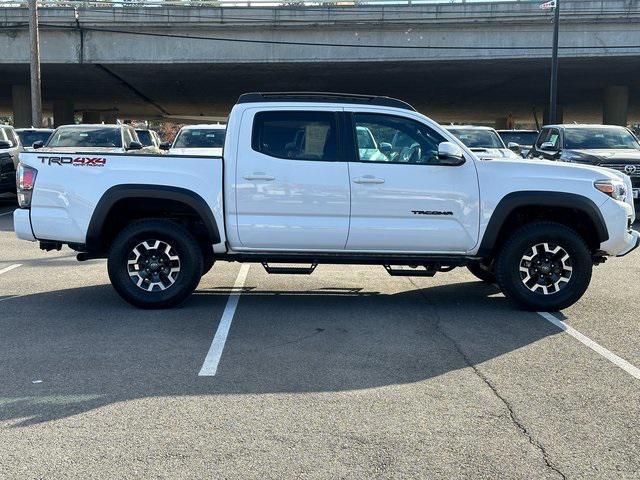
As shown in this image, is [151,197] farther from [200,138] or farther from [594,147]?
[594,147]

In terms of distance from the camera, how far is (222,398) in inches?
187

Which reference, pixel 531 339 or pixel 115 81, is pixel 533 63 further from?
pixel 531 339

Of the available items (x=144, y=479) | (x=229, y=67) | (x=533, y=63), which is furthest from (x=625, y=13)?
(x=144, y=479)

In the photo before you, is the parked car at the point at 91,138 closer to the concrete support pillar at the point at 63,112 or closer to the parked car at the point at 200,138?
the parked car at the point at 200,138

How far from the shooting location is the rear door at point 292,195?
6.94 metres

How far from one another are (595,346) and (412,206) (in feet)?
7.04

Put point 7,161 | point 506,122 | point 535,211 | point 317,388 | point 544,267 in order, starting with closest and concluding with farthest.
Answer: point 317,388 → point 544,267 → point 535,211 → point 7,161 → point 506,122

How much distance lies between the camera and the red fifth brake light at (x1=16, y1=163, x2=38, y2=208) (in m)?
7.10

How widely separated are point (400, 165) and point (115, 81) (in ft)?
99.6

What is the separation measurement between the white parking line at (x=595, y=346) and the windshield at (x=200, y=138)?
8.08 meters

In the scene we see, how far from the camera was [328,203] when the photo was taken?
6.95 meters

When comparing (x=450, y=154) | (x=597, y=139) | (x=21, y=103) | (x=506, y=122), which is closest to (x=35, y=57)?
(x=21, y=103)

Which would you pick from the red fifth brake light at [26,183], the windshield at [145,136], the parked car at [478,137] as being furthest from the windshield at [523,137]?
the red fifth brake light at [26,183]

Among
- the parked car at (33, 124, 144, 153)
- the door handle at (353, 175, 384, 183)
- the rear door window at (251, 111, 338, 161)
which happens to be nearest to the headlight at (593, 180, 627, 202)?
the door handle at (353, 175, 384, 183)
